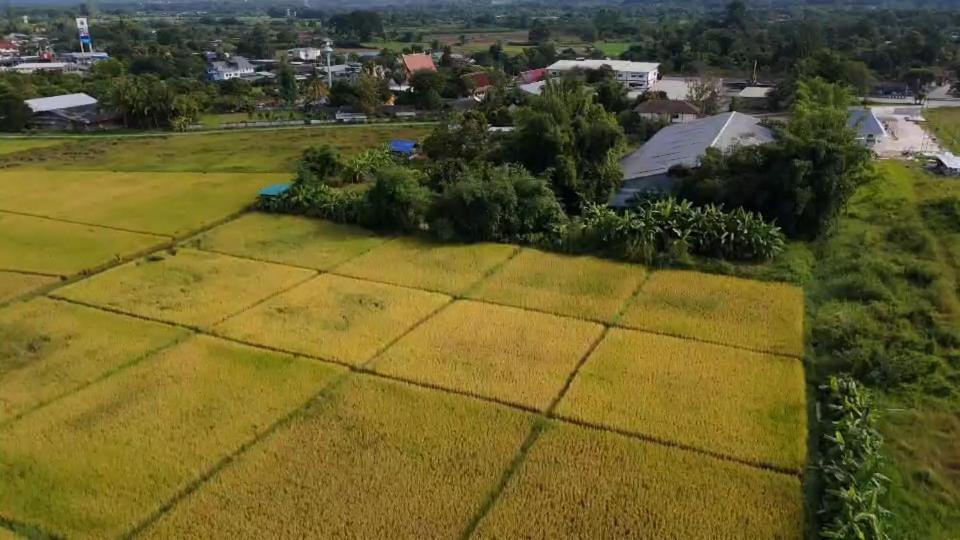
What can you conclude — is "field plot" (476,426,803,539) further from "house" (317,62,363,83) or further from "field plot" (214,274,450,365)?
"house" (317,62,363,83)

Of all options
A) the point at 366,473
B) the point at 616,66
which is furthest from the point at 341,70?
the point at 366,473

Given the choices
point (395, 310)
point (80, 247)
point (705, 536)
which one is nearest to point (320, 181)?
point (80, 247)

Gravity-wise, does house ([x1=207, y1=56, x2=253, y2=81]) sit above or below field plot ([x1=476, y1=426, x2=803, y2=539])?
above

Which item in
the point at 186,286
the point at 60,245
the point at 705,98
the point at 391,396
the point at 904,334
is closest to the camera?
the point at 391,396

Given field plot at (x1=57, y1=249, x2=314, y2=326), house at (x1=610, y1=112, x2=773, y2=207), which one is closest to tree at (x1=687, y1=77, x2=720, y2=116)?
house at (x1=610, y1=112, x2=773, y2=207)

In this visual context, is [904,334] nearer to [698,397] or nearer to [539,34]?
[698,397]

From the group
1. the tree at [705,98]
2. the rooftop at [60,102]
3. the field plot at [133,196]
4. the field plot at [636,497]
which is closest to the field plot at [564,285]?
the field plot at [636,497]
